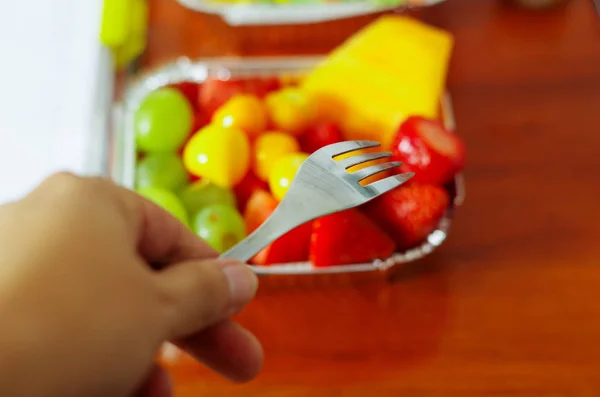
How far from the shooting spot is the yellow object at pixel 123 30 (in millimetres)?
864

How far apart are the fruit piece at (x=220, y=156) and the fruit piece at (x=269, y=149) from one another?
12 mm

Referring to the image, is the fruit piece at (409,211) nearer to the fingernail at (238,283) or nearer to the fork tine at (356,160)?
the fork tine at (356,160)

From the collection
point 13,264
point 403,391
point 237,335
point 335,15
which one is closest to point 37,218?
point 13,264

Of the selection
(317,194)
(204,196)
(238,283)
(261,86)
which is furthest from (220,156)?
(238,283)

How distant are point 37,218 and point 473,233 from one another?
1.74 ft

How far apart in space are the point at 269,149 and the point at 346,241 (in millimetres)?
169

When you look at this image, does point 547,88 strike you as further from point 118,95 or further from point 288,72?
point 118,95

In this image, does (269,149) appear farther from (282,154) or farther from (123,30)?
(123,30)

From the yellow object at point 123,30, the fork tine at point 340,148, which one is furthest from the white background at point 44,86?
the fork tine at point 340,148

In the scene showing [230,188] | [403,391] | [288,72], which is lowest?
[403,391]

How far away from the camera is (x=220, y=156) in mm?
715

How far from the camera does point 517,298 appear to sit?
673 millimetres

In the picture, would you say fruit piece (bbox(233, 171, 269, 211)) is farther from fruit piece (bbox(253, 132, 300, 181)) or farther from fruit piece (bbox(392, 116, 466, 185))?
fruit piece (bbox(392, 116, 466, 185))

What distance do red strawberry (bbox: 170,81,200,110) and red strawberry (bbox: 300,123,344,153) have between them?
16 cm
